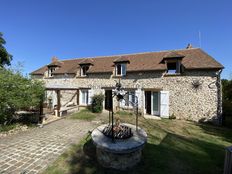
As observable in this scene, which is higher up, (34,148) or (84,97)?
(84,97)

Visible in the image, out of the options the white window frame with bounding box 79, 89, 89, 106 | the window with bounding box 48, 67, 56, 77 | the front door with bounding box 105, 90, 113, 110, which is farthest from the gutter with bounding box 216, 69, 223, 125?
the window with bounding box 48, 67, 56, 77

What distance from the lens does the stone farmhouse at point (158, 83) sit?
12.6 meters

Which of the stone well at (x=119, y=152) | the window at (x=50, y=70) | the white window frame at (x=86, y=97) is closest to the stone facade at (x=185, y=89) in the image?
the white window frame at (x=86, y=97)

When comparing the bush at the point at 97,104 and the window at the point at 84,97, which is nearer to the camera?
the bush at the point at 97,104

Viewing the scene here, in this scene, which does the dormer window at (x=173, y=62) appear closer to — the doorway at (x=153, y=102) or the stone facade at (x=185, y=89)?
the stone facade at (x=185, y=89)

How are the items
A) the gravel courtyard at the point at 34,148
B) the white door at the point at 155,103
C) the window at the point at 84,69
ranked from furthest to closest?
the window at the point at 84,69 < the white door at the point at 155,103 < the gravel courtyard at the point at 34,148

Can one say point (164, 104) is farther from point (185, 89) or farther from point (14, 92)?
point (14, 92)

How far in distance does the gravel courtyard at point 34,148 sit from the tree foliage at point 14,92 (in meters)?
1.81

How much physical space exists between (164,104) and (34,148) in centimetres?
1096

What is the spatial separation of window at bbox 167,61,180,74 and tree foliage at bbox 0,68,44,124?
11362 millimetres

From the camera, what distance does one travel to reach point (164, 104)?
1371cm

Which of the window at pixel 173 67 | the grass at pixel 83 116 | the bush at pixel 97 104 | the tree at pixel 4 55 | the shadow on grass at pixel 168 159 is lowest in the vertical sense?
the shadow on grass at pixel 168 159

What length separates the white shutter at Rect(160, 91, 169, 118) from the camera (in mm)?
13656

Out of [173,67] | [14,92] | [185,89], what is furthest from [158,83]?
[14,92]
